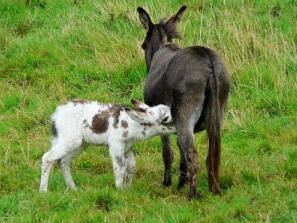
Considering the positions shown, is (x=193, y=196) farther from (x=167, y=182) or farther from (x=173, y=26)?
(x=173, y=26)

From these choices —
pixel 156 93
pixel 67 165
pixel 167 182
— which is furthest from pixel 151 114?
pixel 67 165

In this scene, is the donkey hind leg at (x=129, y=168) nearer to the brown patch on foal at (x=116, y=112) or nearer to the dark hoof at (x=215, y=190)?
the brown patch on foal at (x=116, y=112)

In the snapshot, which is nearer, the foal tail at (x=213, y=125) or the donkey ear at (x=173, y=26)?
the foal tail at (x=213, y=125)

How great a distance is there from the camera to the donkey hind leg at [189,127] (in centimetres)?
742

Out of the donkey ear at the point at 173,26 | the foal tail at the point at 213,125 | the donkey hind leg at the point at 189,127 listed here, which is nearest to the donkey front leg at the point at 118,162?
the donkey hind leg at the point at 189,127

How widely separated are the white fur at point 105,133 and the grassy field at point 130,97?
22 centimetres

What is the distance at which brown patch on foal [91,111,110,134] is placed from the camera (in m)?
7.93

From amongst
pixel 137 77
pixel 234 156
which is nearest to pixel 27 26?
pixel 137 77

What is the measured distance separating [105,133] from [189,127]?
0.97 metres

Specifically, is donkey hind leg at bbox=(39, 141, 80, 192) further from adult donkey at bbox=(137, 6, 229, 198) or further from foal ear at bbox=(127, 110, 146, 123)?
adult donkey at bbox=(137, 6, 229, 198)

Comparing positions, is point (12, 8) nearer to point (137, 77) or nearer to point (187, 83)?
point (137, 77)

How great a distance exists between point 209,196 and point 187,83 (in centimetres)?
116

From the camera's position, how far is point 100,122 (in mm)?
7949

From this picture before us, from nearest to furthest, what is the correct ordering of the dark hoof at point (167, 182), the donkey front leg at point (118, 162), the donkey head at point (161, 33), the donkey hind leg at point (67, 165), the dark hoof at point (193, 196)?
the dark hoof at point (193, 196) → the donkey front leg at point (118, 162) → the donkey hind leg at point (67, 165) → the dark hoof at point (167, 182) → the donkey head at point (161, 33)
